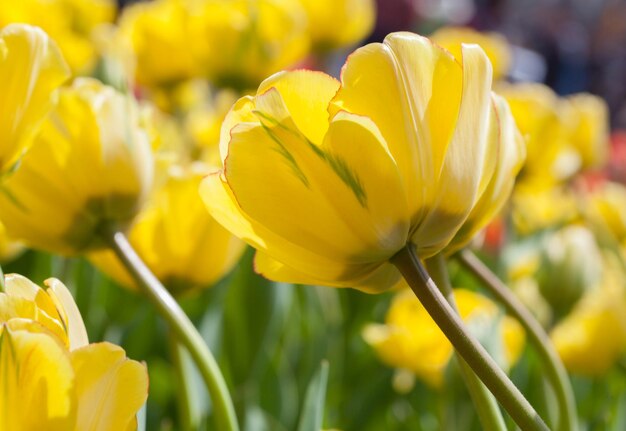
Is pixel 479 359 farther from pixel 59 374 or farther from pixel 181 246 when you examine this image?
pixel 181 246

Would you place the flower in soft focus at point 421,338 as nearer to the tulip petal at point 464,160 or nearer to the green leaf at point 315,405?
the green leaf at point 315,405

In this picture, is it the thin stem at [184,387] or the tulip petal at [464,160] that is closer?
the tulip petal at [464,160]

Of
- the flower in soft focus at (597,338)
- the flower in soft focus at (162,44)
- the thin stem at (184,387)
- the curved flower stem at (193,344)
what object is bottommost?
the flower in soft focus at (597,338)

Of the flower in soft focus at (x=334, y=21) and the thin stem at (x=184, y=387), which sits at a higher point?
the thin stem at (x=184, y=387)

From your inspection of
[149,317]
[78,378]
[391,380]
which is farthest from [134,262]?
[391,380]

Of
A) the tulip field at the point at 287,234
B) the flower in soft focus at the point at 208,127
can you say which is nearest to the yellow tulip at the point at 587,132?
the tulip field at the point at 287,234

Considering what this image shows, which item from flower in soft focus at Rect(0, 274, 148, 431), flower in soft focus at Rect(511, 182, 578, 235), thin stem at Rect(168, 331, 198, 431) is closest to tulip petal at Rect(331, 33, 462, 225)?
flower in soft focus at Rect(0, 274, 148, 431)
